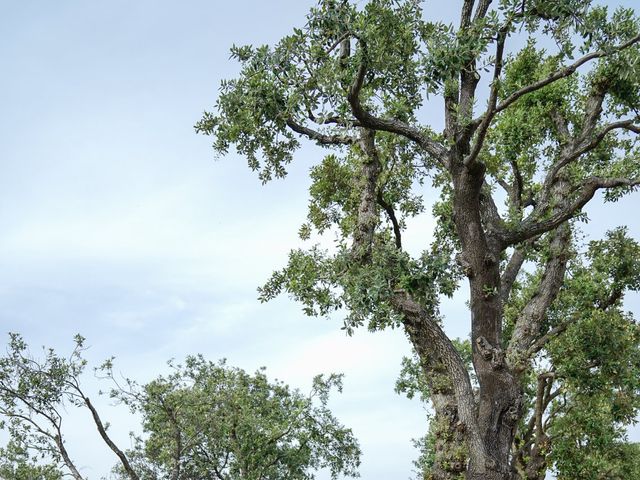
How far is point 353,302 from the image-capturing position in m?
12.0

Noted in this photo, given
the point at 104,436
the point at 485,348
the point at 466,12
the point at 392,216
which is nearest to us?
the point at 485,348

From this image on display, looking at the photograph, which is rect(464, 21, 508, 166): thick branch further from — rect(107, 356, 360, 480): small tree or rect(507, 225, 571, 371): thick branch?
rect(107, 356, 360, 480): small tree

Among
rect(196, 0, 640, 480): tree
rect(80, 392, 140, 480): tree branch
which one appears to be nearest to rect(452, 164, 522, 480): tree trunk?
rect(196, 0, 640, 480): tree

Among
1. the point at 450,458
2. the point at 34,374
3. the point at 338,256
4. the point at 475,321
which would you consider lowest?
the point at 450,458

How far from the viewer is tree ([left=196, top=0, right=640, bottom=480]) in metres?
11.7

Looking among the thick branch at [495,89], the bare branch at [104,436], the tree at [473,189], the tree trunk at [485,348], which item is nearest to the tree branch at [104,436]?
the bare branch at [104,436]

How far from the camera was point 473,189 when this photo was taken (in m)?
12.3

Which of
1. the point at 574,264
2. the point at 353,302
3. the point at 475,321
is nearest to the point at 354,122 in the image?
the point at 353,302

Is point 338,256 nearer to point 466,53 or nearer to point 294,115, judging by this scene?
point 294,115

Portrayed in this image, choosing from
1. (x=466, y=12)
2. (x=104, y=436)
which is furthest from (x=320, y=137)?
(x=104, y=436)

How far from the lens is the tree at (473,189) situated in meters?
11.7

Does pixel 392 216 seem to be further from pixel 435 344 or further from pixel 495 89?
pixel 495 89

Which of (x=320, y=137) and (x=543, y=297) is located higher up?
(x=320, y=137)

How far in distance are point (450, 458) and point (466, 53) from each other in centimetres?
737
